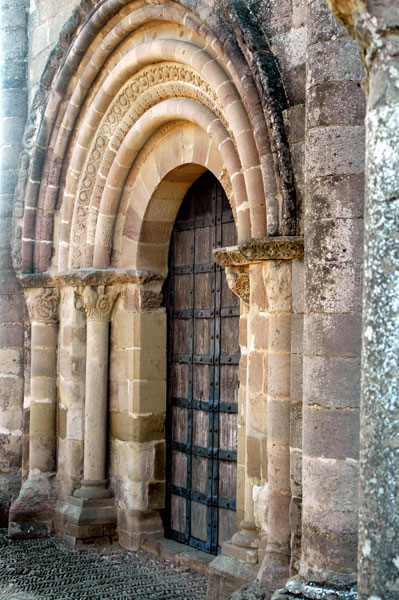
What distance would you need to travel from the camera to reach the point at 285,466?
4594 mm

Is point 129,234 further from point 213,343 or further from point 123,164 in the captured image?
point 213,343

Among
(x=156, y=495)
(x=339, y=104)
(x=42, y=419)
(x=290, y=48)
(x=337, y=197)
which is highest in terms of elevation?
(x=290, y=48)

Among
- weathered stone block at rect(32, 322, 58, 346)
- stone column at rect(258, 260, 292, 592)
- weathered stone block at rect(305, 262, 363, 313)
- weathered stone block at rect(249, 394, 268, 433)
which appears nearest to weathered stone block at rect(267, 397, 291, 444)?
stone column at rect(258, 260, 292, 592)

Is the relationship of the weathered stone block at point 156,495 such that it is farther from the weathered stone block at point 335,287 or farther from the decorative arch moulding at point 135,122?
the weathered stone block at point 335,287

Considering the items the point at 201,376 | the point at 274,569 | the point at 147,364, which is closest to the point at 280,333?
the point at 274,569

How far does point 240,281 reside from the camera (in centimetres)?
513

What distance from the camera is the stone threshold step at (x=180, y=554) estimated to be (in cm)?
602

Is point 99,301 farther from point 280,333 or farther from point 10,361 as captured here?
point 280,333

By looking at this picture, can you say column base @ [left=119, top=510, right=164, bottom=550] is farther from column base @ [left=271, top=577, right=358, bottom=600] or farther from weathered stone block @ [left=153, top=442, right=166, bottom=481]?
column base @ [left=271, top=577, right=358, bottom=600]

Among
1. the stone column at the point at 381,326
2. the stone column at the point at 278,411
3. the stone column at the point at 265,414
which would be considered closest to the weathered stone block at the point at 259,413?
the stone column at the point at 265,414

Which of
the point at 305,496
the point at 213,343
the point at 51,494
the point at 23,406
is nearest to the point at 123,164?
the point at 213,343

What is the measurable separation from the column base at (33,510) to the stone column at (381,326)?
516 cm

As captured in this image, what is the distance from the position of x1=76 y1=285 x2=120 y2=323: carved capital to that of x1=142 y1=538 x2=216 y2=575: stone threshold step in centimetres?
186

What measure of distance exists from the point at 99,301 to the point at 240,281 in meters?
2.07
